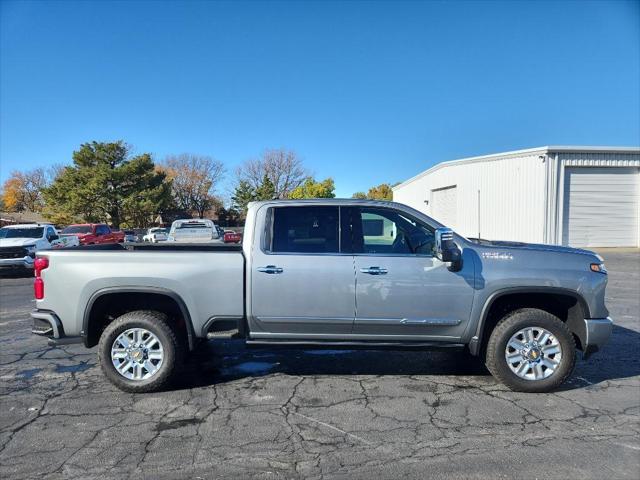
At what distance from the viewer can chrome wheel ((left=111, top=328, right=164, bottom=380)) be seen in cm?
457

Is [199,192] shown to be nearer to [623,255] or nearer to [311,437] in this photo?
[623,255]

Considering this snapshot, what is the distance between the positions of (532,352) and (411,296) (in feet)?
4.37

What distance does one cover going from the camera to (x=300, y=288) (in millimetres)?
4504

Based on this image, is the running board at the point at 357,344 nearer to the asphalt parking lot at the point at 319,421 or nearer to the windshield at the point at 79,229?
the asphalt parking lot at the point at 319,421

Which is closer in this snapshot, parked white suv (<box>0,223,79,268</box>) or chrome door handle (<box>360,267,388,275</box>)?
chrome door handle (<box>360,267,388,275</box>)

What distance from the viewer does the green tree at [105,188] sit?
42688 mm

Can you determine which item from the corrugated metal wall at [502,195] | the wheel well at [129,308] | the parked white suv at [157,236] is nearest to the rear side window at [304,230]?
the wheel well at [129,308]

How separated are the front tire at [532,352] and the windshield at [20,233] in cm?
1652

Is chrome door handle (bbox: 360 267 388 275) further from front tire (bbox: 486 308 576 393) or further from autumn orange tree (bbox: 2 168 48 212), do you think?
autumn orange tree (bbox: 2 168 48 212)

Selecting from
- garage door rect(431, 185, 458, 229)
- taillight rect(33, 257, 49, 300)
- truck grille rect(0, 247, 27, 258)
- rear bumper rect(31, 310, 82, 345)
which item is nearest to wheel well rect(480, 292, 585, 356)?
rear bumper rect(31, 310, 82, 345)

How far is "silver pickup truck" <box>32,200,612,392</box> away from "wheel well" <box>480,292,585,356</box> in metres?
0.06

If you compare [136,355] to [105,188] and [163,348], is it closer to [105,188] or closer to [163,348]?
[163,348]

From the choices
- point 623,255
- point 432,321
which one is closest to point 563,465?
point 432,321

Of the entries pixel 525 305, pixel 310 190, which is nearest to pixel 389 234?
pixel 525 305
